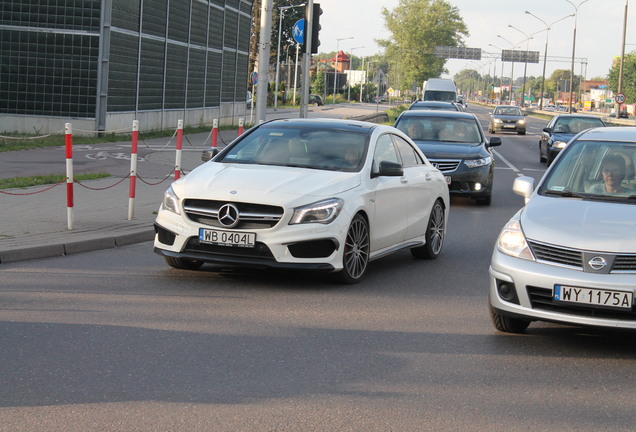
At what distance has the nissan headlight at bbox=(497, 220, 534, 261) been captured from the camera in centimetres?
696

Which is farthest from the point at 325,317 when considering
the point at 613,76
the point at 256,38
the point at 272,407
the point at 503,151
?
the point at 613,76

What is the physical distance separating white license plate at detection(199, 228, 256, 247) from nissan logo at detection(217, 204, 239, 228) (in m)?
0.08

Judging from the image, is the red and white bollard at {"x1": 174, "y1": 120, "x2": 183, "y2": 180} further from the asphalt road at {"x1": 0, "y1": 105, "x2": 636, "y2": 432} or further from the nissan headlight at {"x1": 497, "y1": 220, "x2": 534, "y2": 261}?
the nissan headlight at {"x1": 497, "y1": 220, "x2": 534, "y2": 261}

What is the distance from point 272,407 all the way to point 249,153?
511cm

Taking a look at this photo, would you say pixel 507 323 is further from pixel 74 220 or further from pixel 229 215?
pixel 74 220

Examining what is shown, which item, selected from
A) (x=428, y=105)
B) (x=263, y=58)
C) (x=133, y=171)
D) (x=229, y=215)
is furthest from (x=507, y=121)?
(x=229, y=215)

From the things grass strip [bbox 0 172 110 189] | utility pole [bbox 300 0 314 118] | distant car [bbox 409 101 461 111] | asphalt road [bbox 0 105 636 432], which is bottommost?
asphalt road [bbox 0 105 636 432]

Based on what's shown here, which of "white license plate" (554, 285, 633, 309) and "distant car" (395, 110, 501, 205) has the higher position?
"distant car" (395, 110, 501, 205)

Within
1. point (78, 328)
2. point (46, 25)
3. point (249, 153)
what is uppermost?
point (46, 25)

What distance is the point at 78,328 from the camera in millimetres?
6938

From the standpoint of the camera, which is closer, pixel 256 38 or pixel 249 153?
pixel 249 153

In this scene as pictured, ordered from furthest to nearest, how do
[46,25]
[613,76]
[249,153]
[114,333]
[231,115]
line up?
[613,76] < [231,115] < [46,25] < [249,153] < [114,333]

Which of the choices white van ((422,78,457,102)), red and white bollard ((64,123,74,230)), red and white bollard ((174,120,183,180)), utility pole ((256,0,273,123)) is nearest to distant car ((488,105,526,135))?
white van ((422,78,457,102))

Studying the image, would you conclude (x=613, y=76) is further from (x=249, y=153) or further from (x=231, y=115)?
(x=249, y=153)
